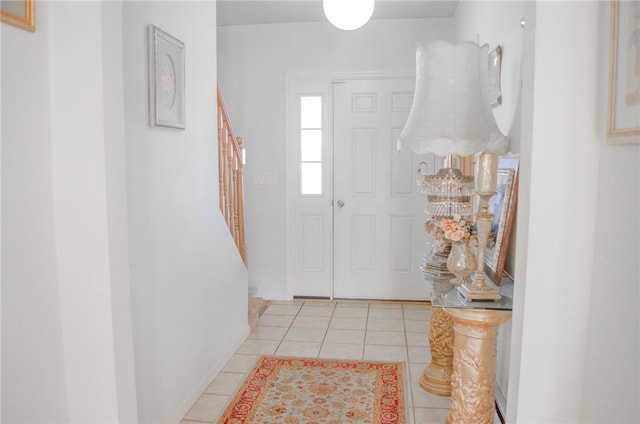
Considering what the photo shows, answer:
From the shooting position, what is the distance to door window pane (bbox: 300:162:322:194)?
4.67 meters

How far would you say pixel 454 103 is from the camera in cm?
212

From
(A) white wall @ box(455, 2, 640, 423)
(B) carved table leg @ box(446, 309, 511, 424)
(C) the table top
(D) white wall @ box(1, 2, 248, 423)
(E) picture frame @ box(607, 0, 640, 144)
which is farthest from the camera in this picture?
(B) carved table leg @ box(446, 309, 511, 424)

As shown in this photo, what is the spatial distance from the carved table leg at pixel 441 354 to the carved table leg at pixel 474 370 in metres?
0.60

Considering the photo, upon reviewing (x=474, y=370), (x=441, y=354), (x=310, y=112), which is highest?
(x=310, y=112)

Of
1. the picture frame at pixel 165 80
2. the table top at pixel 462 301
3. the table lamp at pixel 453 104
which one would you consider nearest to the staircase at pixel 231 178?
the picture frame at pixel 165 80

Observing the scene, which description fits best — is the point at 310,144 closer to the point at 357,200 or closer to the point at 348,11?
the point at 357,200

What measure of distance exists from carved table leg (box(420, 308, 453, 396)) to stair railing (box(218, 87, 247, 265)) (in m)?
1.50

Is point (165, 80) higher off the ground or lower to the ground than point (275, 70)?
lower

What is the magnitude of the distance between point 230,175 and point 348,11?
140 cm

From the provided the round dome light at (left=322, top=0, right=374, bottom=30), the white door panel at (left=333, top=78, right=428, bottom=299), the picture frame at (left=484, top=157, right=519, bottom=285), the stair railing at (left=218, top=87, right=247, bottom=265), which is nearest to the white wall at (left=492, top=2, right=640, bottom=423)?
the picture frame at (left=484, top=157, right=519, bottom=285)

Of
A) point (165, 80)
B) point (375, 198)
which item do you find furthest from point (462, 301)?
point (375, 198)

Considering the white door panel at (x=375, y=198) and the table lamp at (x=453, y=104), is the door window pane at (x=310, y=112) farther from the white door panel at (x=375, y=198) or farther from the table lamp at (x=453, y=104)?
the table lamp at (x=453, y=104)

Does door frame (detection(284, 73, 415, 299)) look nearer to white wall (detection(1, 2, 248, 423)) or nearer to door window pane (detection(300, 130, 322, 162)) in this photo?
door window pane (detection(300, 130, 322, 162))

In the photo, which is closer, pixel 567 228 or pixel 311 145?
pixel 567 228
